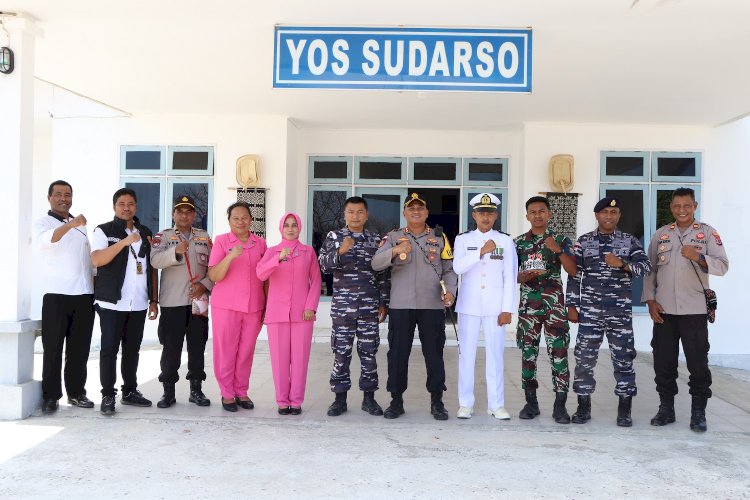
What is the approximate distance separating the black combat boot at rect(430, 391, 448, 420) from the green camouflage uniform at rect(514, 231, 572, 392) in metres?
0.68

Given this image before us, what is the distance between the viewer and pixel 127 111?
29.3 feet

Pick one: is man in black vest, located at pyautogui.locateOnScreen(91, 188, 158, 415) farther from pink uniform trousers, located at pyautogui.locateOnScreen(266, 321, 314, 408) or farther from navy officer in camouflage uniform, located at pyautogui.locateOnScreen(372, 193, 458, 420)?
navy officer in camouflage uniform, located at pyautogui.locateOnScreen(372, 193, 458, 420)

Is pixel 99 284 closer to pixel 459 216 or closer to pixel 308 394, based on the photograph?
pixel 308 394

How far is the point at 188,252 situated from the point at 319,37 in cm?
195

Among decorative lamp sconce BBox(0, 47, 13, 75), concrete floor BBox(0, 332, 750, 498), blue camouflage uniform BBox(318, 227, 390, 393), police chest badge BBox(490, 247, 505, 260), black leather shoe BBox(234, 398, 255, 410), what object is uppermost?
decorative lamp sconce BBox(0, 47, 13, 75)

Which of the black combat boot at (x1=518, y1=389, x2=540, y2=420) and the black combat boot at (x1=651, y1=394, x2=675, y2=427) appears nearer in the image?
the black combat boot at (x1=651, y1=394, x2=675, y2=427)

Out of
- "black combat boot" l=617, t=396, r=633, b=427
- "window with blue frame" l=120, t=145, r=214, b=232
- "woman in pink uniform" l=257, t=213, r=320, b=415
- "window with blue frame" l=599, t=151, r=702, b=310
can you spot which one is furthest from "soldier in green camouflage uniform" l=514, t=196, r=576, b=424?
"window with blue frame" l=120, t=145, r=214, b=232

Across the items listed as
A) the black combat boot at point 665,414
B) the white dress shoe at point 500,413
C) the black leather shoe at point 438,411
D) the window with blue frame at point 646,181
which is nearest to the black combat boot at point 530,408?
the white dress shoe at point 500,413

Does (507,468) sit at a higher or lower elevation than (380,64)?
lower

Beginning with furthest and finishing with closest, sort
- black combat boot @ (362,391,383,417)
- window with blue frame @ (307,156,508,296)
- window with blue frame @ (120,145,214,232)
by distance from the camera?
window with blue frame @ (307,156,508,296), window with blue frame @ (120,145,214,232), black combat boot @ (362,391,383,417)

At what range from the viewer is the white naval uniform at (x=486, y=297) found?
496cm

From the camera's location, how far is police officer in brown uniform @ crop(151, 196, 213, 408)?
5.11 metres

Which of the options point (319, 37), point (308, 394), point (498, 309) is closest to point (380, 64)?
point (319, 37)

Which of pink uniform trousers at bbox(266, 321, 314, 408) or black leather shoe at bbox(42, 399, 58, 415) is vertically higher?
pink uniform trousers at bbox(266, 321, 314, 408)
